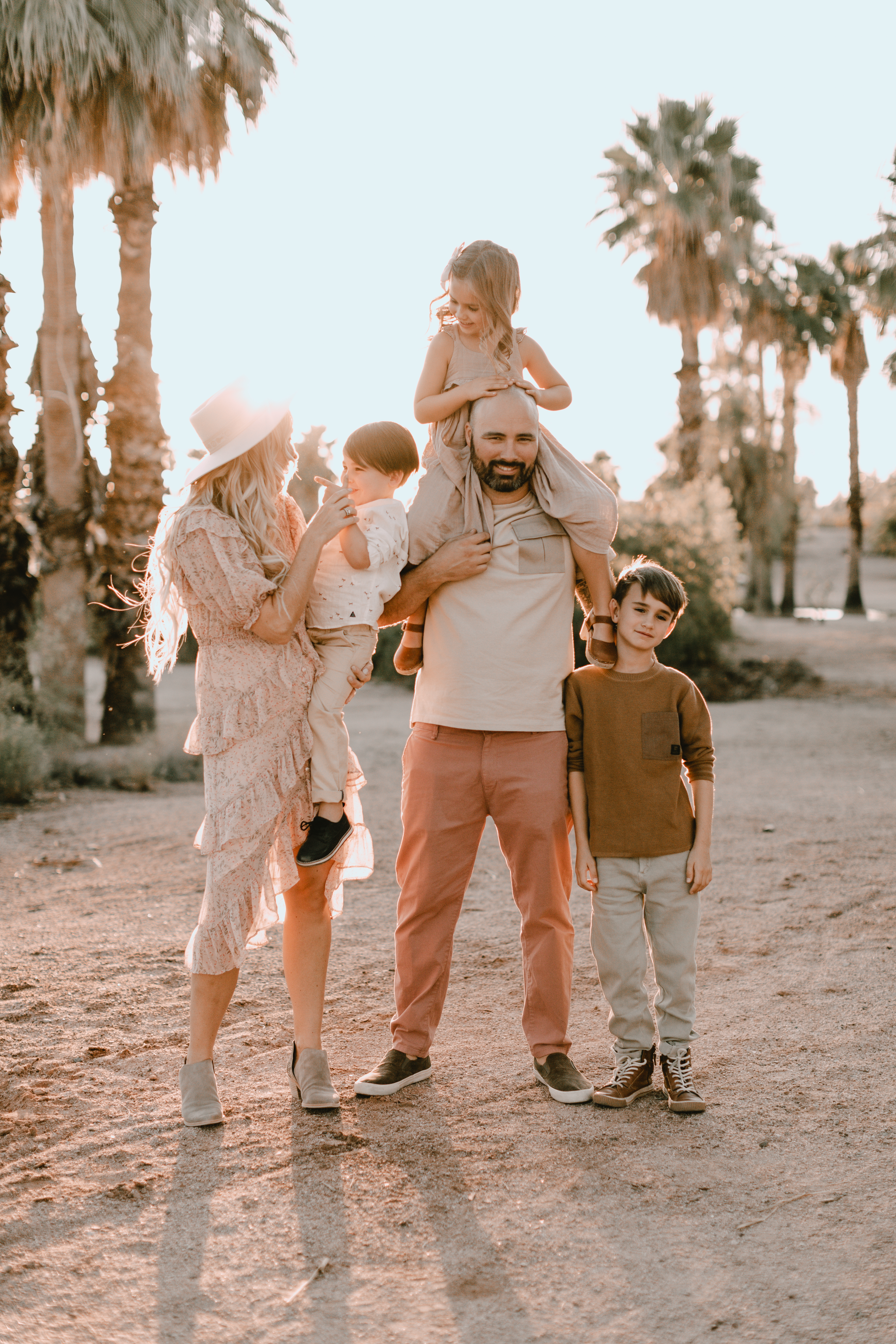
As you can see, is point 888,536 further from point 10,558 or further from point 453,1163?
point 453,1163

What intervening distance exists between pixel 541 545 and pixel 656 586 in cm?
36

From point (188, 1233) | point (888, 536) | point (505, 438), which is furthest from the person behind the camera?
point (888, 536)

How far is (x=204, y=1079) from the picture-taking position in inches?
130

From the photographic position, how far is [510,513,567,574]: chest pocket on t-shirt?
11.2ft

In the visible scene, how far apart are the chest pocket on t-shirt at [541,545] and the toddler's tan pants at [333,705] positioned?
0.50m

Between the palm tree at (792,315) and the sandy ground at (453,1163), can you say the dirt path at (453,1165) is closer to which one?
the sandy ground at (453,1163)

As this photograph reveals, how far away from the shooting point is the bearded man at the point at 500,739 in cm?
339

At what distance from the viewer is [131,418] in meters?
12.0

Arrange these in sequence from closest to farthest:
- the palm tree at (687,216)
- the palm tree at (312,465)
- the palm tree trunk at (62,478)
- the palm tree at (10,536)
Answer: the palm tree at (10,536) → the palm tree trunk at (62,478) → the palm tree at (687,216) → the palm tree at (312,465)

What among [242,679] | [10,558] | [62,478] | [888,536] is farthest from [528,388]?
[888,536]

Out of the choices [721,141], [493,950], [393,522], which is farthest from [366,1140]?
[721,141]

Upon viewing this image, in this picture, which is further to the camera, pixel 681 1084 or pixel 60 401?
pixel 60 401

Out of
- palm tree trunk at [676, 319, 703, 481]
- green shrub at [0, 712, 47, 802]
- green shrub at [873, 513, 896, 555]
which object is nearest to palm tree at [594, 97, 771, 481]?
palm tree trunk at [676, 319, 703, 481]

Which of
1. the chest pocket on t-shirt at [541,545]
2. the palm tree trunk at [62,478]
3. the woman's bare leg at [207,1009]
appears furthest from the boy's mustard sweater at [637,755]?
the palm tree trunk at [62,478]
